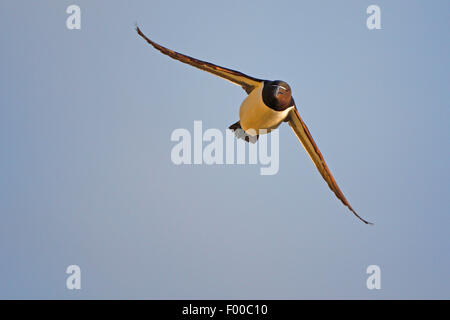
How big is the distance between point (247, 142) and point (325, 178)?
2.68m

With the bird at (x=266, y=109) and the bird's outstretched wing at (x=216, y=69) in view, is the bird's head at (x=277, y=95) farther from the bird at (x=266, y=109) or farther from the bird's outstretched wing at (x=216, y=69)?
the bird's outstretched wing at (x=216, y=69)

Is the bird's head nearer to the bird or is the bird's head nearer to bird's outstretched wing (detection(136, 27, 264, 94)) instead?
the bird

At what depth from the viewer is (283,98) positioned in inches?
674

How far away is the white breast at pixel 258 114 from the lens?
57.6ft

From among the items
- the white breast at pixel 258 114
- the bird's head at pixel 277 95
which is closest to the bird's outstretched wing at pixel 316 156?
the white breast at pixel 258 114

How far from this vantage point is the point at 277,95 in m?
17.0

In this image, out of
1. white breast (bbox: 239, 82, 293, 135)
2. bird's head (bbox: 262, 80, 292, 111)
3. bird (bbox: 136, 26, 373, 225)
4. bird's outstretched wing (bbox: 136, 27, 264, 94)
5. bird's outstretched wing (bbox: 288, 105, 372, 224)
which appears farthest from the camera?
bird's outstretched wing (bbox: 288, 105, 372, 224)

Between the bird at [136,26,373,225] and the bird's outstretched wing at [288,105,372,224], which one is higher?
the bird at [136,26,373,225]

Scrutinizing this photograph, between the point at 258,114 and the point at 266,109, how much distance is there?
38 cm

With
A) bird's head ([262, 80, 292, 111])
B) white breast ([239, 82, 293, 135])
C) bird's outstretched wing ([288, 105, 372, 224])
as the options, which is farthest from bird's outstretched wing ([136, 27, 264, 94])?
bird's outstretched wing ([288, 105, 372, 224])

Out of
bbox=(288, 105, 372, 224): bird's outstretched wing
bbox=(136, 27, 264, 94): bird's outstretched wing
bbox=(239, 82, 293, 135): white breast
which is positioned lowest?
bbox=(288, 105, 372, 224): bird's outstretched wing

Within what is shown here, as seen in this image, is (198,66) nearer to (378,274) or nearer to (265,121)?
(265,121)

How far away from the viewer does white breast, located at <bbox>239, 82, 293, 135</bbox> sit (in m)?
17.6

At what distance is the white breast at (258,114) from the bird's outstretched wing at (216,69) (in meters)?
0.39
